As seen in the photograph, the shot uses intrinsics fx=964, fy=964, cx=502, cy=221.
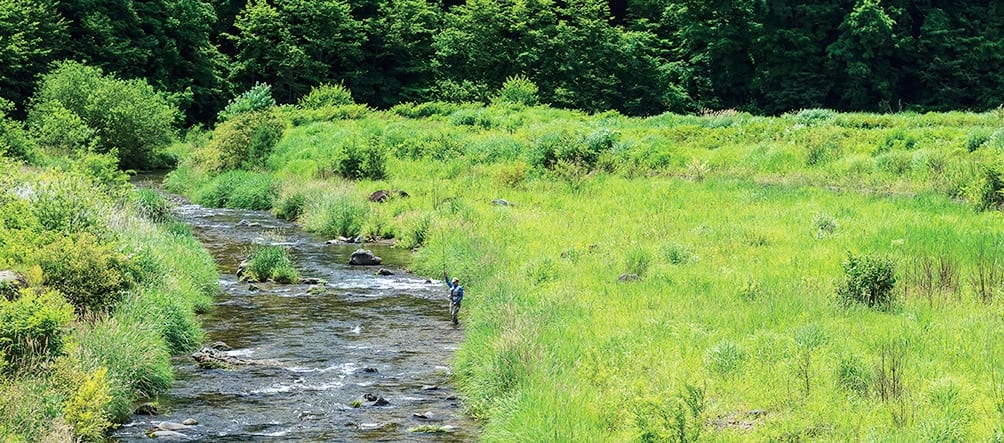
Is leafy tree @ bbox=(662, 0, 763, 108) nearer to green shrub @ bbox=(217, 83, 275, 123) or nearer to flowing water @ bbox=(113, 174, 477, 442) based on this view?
green shrub @ bbox=(217, 83, 275, 123)

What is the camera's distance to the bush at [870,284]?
14.3 meters

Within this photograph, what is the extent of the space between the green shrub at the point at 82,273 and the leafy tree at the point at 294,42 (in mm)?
62559

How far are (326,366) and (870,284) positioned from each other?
8294 millimetres

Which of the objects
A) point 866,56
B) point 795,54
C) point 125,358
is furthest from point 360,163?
point 866,56

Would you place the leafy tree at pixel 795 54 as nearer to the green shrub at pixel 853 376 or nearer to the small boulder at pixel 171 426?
the green shrub at pixel 853 376


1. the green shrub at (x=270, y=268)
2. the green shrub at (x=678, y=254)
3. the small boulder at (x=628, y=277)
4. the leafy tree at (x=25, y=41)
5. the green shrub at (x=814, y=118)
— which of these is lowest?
the green shrub at (x=270, y=268)

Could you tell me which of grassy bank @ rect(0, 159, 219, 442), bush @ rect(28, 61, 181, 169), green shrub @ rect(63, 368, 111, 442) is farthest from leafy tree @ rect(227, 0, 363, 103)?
green shrub @ rect(63, 368, 111, 442)

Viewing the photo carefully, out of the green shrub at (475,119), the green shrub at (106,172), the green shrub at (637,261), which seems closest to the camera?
the green shrub at (637,261)

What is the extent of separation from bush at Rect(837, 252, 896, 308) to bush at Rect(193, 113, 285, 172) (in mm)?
31648

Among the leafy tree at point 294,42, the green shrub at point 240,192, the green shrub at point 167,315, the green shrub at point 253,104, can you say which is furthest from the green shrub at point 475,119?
the green shrub at point 167,315

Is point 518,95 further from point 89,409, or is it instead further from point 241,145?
point 89,409

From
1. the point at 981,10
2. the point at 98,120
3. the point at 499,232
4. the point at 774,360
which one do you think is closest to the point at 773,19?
the point at 981,10

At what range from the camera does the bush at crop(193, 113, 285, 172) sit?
137ft

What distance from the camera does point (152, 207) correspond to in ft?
91.4
